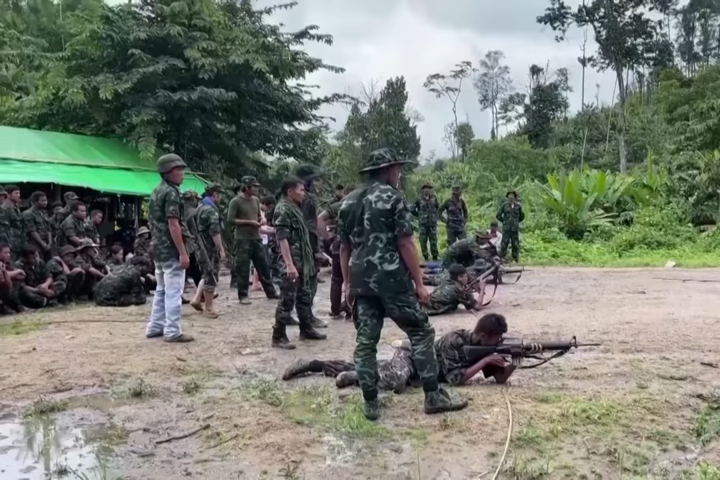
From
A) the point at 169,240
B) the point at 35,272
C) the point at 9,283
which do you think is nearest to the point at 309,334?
the point at 169,240

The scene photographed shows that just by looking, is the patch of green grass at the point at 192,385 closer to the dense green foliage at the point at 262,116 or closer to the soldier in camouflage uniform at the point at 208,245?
the soldier in camouflage uniform at the point at 208,245

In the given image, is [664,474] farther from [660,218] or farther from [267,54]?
[660,218]

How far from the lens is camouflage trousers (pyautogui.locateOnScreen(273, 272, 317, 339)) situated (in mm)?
6730

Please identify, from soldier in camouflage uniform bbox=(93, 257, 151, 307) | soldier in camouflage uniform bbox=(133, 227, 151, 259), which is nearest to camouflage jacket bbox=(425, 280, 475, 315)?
soldier in camouflage uniform bbox=(93, 257, 151, 307)

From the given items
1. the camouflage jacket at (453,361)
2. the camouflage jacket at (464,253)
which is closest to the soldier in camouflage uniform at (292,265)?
the camouflage jacket at (453,361)

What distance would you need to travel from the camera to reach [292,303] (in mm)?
6758

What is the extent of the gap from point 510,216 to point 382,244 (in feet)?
36.6

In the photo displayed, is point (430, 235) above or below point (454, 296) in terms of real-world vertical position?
above

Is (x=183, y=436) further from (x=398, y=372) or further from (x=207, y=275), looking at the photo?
(x=207, y=275)

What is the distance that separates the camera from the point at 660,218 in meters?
19.4

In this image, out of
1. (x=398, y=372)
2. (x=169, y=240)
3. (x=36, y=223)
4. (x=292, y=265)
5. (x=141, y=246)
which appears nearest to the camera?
(x=398, y=372)

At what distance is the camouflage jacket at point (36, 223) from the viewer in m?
9.71

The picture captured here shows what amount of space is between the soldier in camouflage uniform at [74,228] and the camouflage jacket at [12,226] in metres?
0.64

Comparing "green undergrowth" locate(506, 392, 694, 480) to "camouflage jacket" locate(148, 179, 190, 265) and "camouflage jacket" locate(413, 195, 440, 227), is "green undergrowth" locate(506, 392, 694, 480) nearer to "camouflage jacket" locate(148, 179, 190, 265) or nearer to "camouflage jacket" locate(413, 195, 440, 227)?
"camouflage jacket" locate(148, 179, 190, 265)
